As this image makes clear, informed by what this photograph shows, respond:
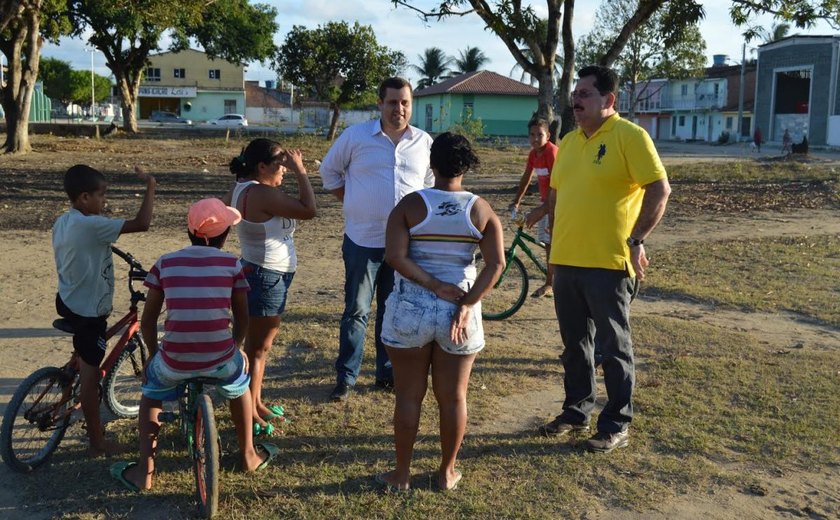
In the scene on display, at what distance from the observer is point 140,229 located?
421 centimetres

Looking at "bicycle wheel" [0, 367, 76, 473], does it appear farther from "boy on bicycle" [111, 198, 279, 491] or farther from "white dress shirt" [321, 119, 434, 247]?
"white dress shirt" [321, 119, 434, 247]

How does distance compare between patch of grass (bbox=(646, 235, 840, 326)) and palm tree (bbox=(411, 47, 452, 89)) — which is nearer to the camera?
patch of grass (bbox=(646, 235, 840, 326))

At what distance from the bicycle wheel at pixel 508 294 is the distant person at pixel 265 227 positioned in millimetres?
3148

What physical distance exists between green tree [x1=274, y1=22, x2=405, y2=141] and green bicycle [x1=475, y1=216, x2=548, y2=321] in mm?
32317

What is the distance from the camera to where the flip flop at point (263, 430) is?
4.63m

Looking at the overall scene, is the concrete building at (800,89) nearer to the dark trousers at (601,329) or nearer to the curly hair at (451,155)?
the dark trousers at (601,329)

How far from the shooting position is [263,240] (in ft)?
14.8

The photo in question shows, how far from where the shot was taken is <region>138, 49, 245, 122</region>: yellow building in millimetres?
84938

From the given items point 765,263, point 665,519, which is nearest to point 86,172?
point 665,519

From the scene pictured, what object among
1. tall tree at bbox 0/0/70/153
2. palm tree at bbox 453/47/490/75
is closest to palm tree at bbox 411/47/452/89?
palm tree at bbox 453/47/490/75

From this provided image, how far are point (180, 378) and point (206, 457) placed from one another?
38 centimetres

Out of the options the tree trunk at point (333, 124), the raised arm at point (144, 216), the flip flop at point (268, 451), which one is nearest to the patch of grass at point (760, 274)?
the flip flop at point (268, 451)

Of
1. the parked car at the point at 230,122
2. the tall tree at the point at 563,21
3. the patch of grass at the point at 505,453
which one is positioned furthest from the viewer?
the parked car at the point at 230,122

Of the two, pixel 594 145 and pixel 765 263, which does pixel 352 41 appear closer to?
pixel 765 263
